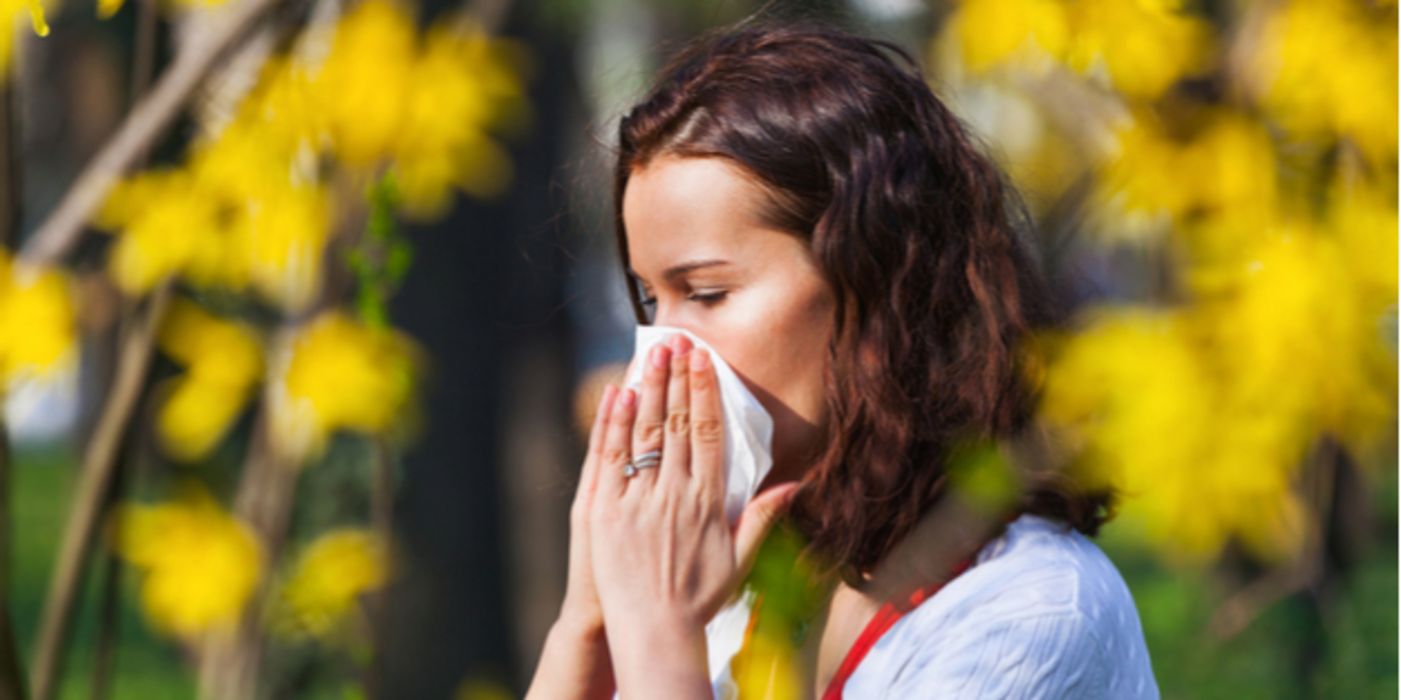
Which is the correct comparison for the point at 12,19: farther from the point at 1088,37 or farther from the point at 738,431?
the point at 1088,37

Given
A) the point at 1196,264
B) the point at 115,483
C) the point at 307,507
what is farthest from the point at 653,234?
the point at 307,507

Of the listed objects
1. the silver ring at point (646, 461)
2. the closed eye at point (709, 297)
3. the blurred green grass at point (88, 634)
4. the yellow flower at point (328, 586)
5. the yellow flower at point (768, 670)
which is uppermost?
the closed eye at point (709, 297)

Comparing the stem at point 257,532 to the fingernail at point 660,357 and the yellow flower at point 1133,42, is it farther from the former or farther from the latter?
the yellow flower at point 1133,42

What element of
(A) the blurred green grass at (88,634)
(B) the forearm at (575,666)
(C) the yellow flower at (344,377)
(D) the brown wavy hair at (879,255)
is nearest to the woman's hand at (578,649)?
(B) the forearm at (575,666)

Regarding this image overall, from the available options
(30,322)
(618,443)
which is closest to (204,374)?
(30,322)

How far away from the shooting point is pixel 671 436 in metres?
1.65

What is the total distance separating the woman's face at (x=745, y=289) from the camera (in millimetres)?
1661

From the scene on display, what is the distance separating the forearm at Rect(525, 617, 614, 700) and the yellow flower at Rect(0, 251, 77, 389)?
1147 mm

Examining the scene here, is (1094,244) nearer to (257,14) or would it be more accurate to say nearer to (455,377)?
(257,14)

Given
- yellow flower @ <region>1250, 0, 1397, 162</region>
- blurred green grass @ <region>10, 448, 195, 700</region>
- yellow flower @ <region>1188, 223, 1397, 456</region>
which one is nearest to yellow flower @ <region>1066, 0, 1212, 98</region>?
yellow flower @ <region>1250, 0, 1397, 162</region>

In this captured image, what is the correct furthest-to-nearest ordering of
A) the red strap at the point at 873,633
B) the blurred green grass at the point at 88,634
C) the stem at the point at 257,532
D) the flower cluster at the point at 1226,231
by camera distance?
the blurred green grass at the point at 88,634, the stem at the point at 257,532, the flower cluster at the point at 1226,231, the red strap at the point at 873,633

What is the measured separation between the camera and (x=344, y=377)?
2.80m

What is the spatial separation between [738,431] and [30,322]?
4.58ft

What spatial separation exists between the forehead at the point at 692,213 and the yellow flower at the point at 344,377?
3.53 feet
